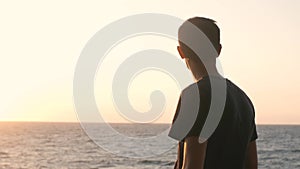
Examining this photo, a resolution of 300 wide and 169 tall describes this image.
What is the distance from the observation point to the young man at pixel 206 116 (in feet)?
8.89

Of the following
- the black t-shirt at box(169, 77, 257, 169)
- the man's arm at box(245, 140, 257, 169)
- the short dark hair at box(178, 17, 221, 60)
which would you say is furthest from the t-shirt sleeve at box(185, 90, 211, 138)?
the man's arm at box(245, 140, 257, 169)

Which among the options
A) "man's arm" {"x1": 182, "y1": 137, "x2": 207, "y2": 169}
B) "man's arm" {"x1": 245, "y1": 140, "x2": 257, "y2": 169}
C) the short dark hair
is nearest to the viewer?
"man's arm" {"x1": 182, "y1": 137, "x2": 207, "y2": 169}

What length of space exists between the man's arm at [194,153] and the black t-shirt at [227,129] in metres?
0.03

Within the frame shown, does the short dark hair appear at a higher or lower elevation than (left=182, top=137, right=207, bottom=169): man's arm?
higher

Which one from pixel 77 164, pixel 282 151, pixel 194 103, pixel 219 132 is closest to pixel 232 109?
pixel 219 132

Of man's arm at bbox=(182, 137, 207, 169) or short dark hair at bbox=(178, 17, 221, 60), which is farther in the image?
short dark hair at bbox=(178, 17, 221, 60)

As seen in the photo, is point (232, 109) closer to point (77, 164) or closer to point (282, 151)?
point (77, 164)

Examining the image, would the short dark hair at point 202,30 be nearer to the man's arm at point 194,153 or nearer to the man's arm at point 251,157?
the man's arm at point 194,153

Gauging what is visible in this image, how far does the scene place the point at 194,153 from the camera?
270 cm

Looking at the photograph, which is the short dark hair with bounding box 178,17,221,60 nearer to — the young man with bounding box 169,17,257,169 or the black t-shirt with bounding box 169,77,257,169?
the young man with bounding box 169,17,257,169

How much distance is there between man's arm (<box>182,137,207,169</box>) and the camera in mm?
2699

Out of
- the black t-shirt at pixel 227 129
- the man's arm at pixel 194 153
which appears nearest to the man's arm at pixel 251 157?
the black t-shirt at pixel 227 129

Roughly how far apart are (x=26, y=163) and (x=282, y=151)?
32570 mm

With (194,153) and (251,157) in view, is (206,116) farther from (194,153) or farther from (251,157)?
(251,157)
